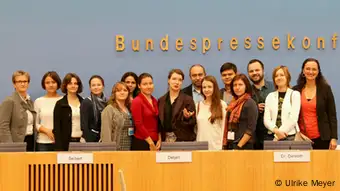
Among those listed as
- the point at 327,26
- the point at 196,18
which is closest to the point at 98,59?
the point at 196,18

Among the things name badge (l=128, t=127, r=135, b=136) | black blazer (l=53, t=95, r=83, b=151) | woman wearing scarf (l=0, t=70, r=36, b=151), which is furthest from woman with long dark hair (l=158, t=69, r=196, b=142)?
woman wearing scarf (l=0, t=70, r=36, b=151)

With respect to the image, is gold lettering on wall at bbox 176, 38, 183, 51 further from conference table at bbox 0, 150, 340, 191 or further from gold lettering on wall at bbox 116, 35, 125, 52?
conference table at bbox 0, 150, 340, 191

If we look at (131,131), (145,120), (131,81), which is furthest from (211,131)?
(131,81)

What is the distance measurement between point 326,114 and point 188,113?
1.29 m

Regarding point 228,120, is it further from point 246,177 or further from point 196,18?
point 196,18

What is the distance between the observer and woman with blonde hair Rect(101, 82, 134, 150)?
5523 mm

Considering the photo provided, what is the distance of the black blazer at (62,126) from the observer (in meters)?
5.91

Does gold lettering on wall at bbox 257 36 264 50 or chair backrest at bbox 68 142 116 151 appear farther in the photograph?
gold lettering on wall at bbox 257 36 264 50

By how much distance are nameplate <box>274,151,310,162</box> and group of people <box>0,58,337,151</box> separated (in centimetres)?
92

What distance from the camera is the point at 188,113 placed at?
547 centimetres

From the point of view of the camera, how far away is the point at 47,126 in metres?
6.09

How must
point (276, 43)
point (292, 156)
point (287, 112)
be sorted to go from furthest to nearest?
point (276, 43), point (287, 112), point (292, 156)

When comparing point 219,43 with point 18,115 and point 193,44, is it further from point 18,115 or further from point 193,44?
point 18,115

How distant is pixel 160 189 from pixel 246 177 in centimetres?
62
